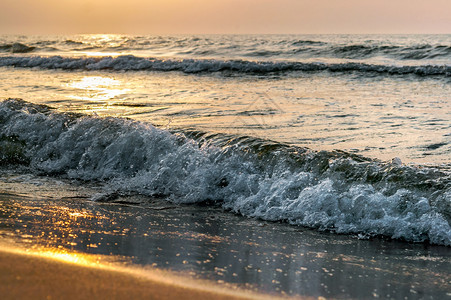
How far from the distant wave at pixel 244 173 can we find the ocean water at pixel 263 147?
12 mm

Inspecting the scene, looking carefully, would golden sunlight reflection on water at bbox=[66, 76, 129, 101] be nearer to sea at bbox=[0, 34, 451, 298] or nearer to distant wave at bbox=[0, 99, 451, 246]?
sea at bbox=[0, 34, 451, 298]

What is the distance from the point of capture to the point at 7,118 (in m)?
7.65

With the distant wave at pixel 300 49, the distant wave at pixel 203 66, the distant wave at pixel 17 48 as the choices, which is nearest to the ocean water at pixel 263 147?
the distant wave at pixel 203 66

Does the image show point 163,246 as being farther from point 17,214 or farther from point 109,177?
point 109,177

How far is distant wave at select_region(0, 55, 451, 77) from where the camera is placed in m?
16.1

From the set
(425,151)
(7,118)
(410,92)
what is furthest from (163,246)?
(410,92)

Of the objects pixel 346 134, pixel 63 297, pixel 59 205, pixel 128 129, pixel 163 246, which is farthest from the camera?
pixel 346 134

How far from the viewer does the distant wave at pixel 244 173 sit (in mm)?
4062

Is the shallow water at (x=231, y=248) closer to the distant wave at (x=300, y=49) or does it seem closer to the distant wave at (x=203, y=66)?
the distant wave at (x=203, y=66)

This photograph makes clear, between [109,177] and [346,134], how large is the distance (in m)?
3.23

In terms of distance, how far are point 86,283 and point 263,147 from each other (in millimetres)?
3318

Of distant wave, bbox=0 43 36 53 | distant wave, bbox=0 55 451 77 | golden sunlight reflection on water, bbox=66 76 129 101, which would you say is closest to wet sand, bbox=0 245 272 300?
golden sunlight reflection on water, bbox=66 76 129 101

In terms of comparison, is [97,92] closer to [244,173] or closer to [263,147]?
[263,147]

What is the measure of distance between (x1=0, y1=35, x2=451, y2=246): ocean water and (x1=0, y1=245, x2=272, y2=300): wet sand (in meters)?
1.88
